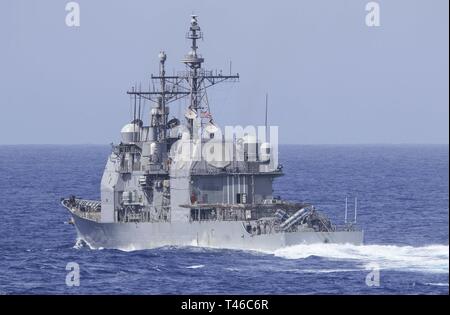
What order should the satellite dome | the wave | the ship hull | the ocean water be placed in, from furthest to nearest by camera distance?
1. the satellite dome
2. the ship hull
3. the wave
4. the ocean water

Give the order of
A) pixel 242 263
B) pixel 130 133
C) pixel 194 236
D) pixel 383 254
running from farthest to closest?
pixel 130 133 → pixel 194 236 → pixel 383 254 → pixel 242 263

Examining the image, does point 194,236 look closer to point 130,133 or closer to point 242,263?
point 242,263

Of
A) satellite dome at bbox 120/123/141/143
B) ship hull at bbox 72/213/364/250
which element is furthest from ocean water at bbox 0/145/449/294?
satellite dome at bbox 120/123/141/143

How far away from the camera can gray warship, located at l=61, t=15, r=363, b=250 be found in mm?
65812

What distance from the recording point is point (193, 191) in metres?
68.8

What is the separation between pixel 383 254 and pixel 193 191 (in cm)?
1154

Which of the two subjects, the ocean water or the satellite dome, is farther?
the satellite dome

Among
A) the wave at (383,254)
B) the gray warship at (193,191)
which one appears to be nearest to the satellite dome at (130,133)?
the gray warship at (193,191)

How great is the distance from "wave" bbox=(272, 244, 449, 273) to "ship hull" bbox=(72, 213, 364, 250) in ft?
1.29

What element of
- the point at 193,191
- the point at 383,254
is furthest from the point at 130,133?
the point at 383,254

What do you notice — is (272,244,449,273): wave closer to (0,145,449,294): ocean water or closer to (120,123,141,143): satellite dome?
(0,145,449,294): ocean water

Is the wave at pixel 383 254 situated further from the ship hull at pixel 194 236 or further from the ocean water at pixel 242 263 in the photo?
the ship hull at pixel 194 236

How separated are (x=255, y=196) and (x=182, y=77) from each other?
8.54 meters
